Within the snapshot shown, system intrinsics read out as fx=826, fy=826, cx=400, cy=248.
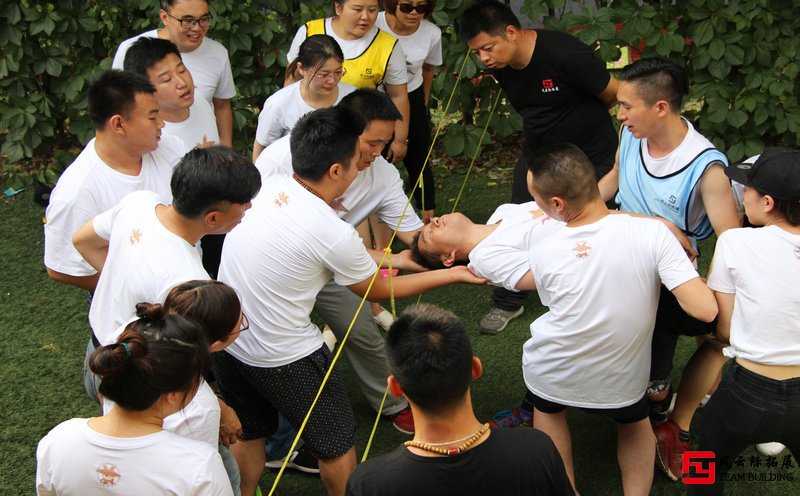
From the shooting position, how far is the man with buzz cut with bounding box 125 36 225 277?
11.9 feet

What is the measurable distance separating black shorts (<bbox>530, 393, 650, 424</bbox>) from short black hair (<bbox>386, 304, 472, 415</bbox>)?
3.67 ft

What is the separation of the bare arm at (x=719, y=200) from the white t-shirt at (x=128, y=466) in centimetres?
195

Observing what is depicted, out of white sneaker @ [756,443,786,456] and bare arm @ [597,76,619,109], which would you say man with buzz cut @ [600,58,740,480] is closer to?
white sneaker @ [756,443,786,456]

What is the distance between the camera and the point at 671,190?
308cm

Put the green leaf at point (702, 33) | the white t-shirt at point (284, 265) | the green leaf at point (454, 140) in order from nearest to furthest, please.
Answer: the white t-shirt at point (284, 265), the green leaf at point (702, 33), the green leaf at point (454, 140)

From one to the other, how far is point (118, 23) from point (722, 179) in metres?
4.24

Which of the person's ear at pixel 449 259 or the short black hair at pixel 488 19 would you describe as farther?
the short black hair at pixel 488 19

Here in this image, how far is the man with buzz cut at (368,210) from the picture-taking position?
3324 mm

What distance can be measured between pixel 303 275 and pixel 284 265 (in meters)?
0.08

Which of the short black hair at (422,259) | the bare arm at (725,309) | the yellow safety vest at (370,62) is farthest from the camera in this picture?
the yellow safety vest at (370,62)

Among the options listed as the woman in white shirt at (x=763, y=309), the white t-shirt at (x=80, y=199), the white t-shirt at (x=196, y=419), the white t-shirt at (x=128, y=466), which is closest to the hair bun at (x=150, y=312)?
the white t-shirt at (x=196, y=419)

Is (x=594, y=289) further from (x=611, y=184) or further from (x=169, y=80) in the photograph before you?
(x=169, y=80)

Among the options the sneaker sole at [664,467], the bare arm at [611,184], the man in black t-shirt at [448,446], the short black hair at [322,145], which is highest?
the short black hair at [322,145]

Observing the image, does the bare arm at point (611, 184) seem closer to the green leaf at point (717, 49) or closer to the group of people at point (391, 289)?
the group of people at point (391, 289)
